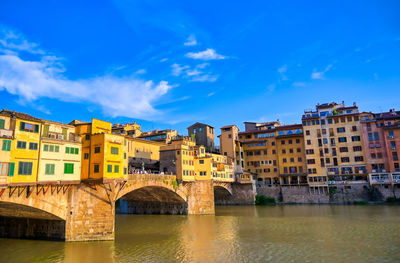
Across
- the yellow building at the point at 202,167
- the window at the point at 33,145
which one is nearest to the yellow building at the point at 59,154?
the window at the point at 33,145

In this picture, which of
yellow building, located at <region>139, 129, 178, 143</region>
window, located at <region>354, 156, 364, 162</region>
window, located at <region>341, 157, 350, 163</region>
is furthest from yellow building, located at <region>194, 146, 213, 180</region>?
window, located at <region>354, 156, 364, 162</region>

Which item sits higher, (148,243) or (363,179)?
(363,179)

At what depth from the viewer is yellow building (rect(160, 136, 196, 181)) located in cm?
5591

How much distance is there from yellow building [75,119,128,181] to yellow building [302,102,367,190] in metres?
60.4

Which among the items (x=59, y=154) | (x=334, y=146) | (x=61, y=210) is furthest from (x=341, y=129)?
(x=61, y=210)

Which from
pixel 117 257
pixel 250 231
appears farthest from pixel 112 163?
pixel 250 231

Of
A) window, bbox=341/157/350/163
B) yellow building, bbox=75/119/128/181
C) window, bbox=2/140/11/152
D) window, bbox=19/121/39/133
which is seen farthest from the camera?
window, bbox=341/157/350/163

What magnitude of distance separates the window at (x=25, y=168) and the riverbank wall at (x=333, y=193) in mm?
66814

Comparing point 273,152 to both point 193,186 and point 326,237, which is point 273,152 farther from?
point 326,237

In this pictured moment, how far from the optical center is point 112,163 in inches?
1389

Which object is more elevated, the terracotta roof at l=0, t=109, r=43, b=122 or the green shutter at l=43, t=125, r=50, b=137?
the terracotta roof at l=0, t=109, r=43, b=122

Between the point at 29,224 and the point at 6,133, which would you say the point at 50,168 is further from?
the point at 29,224

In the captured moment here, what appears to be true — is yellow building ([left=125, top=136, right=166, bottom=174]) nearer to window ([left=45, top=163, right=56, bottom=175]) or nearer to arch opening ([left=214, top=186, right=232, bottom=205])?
arch opening ([left=214, top=186, right=232, bottom=205])

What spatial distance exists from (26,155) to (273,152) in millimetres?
70912
